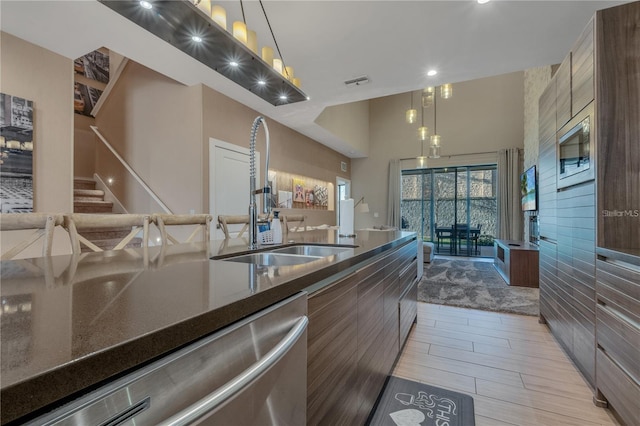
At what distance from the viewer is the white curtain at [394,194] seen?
8537 mm

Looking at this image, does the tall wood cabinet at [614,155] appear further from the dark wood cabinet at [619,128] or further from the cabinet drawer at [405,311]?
the cabinet drawer at [405,311]

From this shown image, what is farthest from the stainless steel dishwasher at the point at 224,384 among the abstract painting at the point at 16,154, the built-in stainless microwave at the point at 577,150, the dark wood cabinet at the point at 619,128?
the abstract painting at the point at 16,154

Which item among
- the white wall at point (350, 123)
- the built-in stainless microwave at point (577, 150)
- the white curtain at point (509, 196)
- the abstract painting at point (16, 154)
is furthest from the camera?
the white curtain at point (509, 196)

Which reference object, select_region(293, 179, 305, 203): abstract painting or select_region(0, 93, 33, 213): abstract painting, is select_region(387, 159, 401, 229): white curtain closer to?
select_region(293, 179, 305, 203): abstract painting

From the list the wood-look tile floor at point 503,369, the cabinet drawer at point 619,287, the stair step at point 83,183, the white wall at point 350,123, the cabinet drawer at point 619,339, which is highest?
the white wall at point 350,123

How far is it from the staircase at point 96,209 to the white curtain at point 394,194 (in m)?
6.49

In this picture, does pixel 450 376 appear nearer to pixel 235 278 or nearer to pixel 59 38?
pixel 235 278

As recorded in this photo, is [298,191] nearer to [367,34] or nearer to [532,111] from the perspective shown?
[367,34]

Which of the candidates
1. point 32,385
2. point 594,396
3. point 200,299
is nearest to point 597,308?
point 594,396

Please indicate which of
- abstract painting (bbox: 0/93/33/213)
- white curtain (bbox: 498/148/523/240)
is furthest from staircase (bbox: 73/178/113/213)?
white curtain (bbox: 498/148/523/240)

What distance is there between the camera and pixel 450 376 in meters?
1.99

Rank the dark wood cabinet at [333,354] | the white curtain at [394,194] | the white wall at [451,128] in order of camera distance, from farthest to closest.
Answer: the white curtain at [394,194]
the white wall at [451,128]
the dark wood cabinet at [333,354]

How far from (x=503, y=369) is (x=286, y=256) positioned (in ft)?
6.25

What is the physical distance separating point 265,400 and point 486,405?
1.71 m
